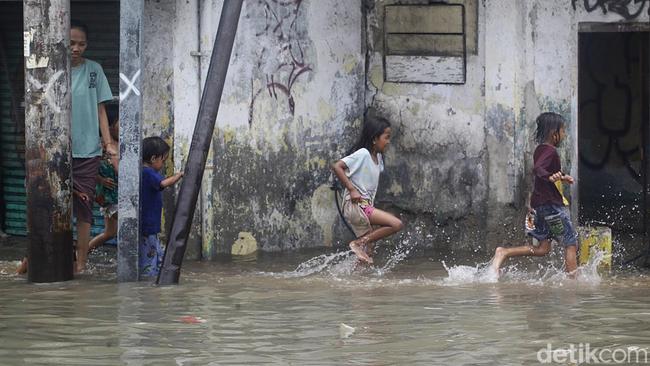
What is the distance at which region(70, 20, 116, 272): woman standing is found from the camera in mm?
10445

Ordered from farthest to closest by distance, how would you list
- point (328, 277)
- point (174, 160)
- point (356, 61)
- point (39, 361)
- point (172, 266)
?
point (356, 61)
point (174, 160)
point (328, 277)
point (172, 266)
point (39, 361)

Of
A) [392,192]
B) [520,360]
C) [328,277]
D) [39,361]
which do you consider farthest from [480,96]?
[39,361]

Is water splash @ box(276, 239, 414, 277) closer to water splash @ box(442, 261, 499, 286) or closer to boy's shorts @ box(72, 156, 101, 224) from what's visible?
water splash @ box(442, 261, 499, 286)

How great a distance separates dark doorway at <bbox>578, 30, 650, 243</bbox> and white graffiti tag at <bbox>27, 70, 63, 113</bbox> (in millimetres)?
6748

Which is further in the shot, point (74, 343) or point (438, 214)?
point (438, 214)

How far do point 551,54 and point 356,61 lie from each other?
1.72m

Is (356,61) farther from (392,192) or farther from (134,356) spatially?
(134,356)

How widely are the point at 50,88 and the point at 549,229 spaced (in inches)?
151

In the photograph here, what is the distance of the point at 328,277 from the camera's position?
1060cm

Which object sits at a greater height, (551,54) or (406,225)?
(551,54)

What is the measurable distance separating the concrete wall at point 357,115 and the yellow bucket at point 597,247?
92cm

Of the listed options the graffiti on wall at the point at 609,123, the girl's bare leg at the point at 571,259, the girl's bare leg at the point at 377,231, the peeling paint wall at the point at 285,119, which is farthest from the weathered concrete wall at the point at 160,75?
the graffiti on wall at the point at 609,123

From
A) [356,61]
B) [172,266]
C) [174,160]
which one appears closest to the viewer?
[172,266]

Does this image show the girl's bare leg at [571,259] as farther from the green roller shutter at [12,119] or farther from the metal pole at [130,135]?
the green roller shutter at [12,119]
